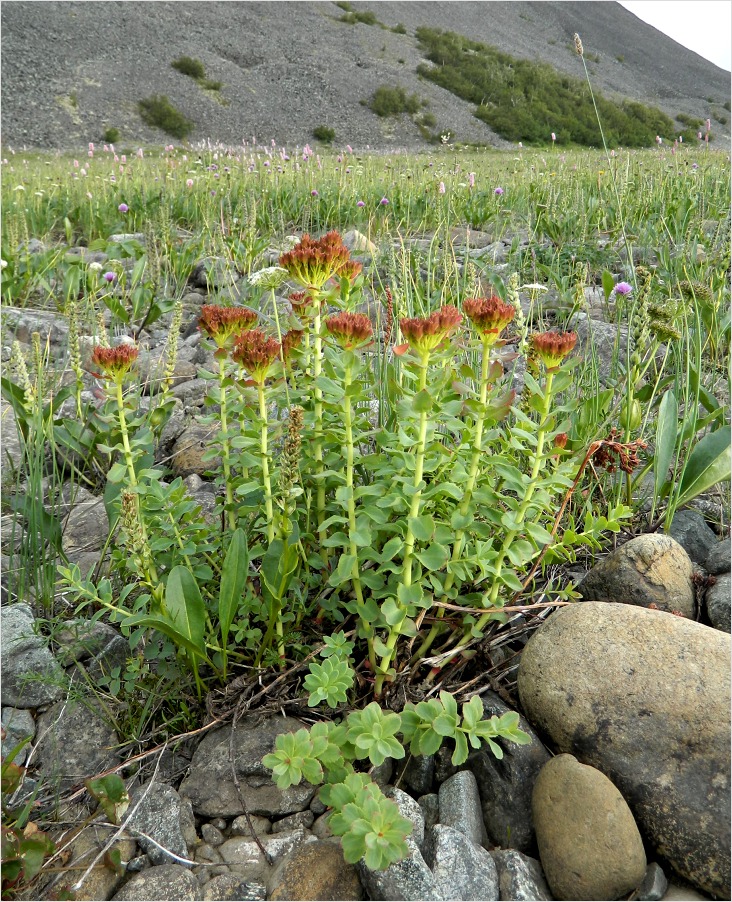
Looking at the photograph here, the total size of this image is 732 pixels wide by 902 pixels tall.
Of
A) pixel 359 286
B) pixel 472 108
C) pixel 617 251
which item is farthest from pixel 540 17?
pixel 359 286

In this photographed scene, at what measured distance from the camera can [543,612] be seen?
1647mm

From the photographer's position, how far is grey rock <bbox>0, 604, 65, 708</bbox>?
1577 mm

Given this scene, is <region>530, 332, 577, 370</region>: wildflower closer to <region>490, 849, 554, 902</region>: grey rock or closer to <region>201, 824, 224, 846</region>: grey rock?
<region>490, 849, 554, 902</region>: grey rock

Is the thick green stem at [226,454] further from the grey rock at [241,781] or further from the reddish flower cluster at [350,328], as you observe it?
the grey rock at [241,781]

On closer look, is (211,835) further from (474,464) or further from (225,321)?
(225,321)

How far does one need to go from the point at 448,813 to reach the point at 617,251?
3830 mm

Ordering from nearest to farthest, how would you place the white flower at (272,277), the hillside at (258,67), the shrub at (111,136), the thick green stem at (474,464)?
the thick green stem at (474,464) < the white flower at (272,277) < the shrub at (111,136) < the hillside at (258,67)

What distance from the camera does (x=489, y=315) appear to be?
1247mm

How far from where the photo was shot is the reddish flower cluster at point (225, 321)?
1.45m

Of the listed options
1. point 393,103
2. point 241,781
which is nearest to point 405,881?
point 241,781

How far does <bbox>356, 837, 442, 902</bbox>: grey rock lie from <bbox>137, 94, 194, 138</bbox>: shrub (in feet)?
103

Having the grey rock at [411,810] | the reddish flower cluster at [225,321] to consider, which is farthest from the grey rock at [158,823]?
the reddish flower cluster at [225,321]

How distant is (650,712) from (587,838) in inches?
10.6

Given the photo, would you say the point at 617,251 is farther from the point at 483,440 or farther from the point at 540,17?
the point at 540,17
